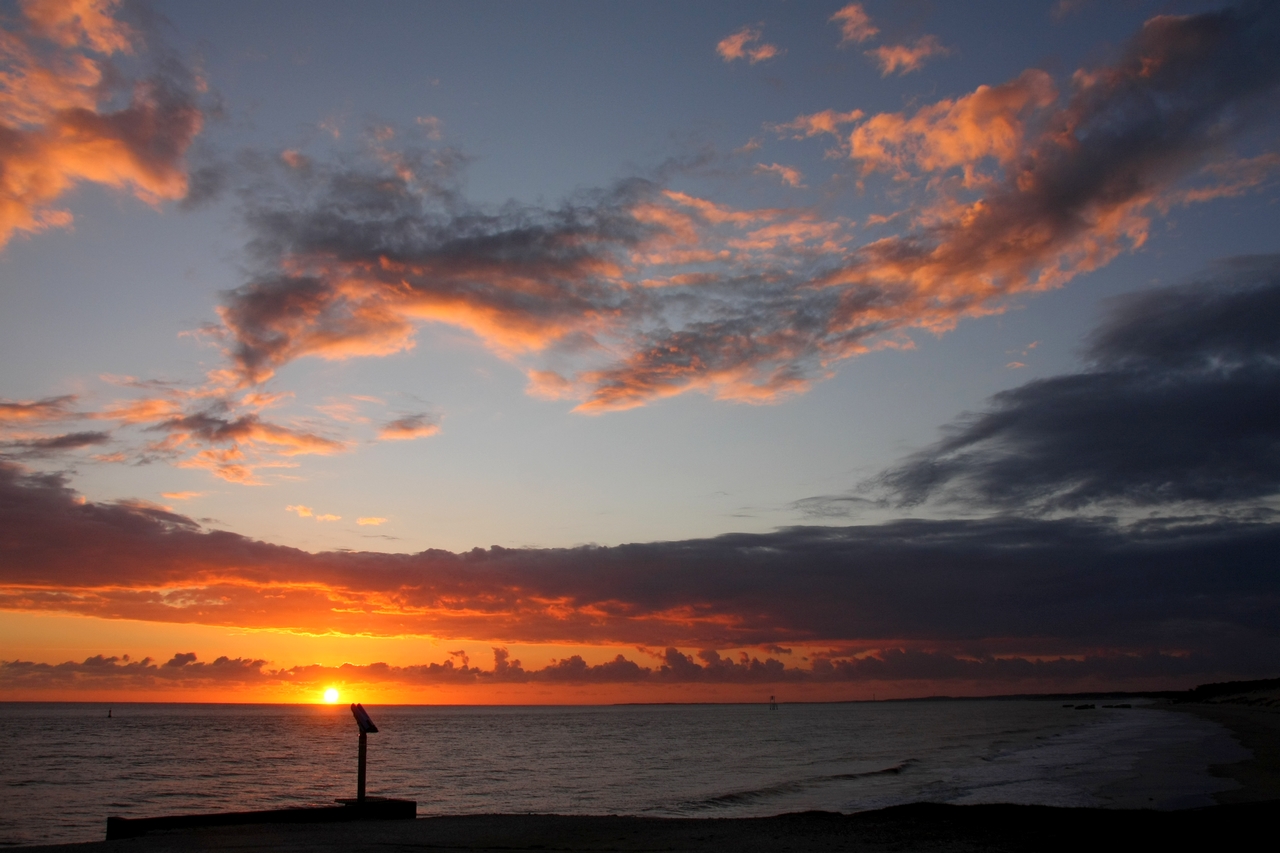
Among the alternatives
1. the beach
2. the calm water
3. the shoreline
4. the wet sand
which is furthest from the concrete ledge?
the wet sand

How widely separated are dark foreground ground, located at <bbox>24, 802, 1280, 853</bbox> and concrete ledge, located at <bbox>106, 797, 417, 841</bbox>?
29.9 inches

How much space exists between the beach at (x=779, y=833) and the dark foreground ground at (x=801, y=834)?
21 millimetres

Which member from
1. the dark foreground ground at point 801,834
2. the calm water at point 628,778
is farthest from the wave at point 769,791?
the dark foreground ground at point 801,834

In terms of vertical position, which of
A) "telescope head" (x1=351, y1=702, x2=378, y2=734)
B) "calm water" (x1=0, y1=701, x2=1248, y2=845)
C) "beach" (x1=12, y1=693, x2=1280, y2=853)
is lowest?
"calm water" (x1=0, y1=701, x2=1248, y2=845)

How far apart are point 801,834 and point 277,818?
486 inches

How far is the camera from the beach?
16.1 m

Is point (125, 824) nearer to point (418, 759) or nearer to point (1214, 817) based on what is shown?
point (1214, 817)

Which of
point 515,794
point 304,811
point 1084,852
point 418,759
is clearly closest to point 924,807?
point 1084,852

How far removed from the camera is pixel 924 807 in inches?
848

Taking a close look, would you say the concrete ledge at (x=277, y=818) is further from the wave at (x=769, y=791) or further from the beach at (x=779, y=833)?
the wave at (x=769, y=791)

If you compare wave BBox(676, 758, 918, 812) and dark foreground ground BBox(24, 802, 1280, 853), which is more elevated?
dark foreground ground BBox(24, 802, 1280, 853)

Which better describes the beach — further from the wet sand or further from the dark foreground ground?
the wet sand

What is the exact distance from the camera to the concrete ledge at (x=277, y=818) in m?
18.6

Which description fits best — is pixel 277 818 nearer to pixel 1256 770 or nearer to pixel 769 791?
pixel 769 791
